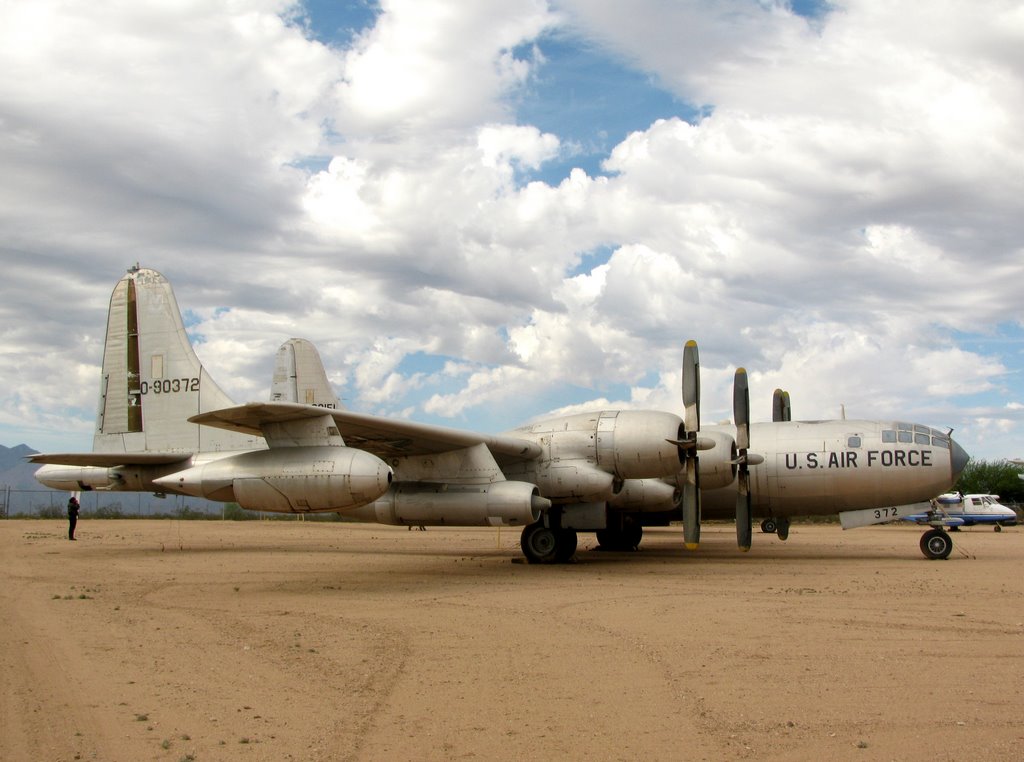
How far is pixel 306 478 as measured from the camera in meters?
13.4

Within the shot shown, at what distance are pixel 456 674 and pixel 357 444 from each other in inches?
373

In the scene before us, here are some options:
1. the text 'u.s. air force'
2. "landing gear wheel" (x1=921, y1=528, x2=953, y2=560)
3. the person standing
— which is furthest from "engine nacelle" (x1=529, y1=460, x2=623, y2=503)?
the person standing

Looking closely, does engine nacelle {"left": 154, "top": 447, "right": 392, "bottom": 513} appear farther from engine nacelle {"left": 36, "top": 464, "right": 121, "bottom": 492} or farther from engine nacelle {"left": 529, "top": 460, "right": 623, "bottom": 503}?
engine nacelle {"left": 36, "top": 464, "right": 121, "bottom": 492}

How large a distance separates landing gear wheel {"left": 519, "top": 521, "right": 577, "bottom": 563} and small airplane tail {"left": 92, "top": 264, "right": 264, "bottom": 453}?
6306 millimetres

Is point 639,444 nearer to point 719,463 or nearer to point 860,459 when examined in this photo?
point 719,463

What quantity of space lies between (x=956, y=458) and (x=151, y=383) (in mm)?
17605

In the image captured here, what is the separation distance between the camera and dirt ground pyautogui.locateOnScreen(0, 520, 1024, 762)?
18.3ft

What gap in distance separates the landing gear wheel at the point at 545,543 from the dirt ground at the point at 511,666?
2.30 meters

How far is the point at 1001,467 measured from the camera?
228 ft

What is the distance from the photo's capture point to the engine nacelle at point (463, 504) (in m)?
15.4

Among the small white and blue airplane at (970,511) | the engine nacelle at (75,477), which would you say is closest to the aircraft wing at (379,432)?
the engine nacelle at (75,477)

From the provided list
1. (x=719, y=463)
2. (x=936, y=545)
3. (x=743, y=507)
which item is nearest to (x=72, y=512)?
(x=719, y=463)

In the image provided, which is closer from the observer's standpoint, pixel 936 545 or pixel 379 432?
pixel 379 432

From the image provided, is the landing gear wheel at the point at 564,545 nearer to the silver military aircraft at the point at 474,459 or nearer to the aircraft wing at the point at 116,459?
the silver military aircraft at the point at 474,459
